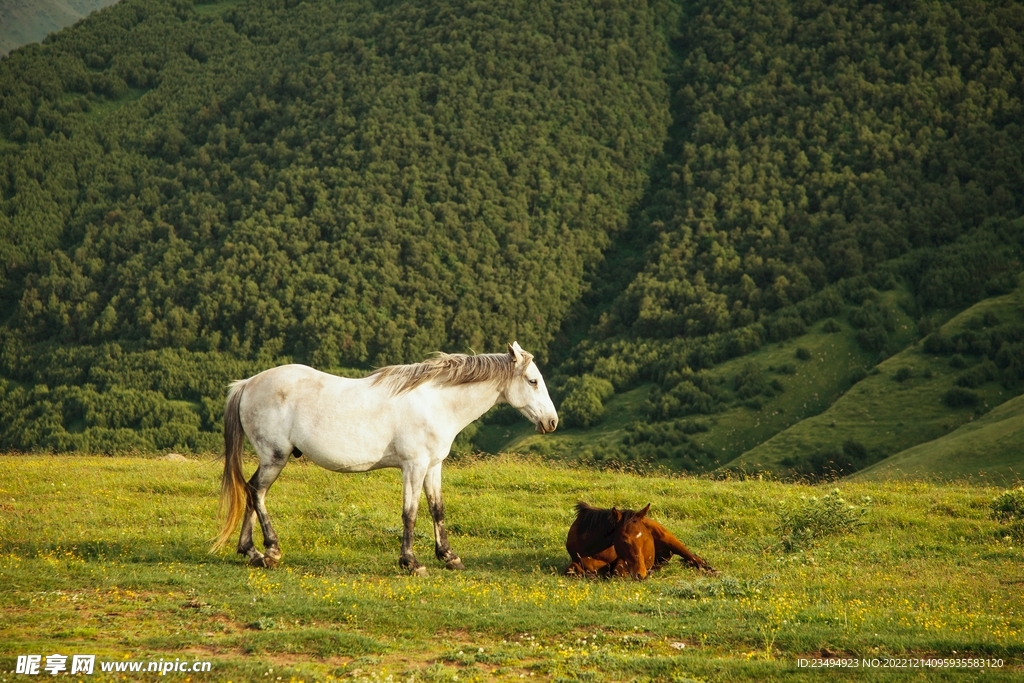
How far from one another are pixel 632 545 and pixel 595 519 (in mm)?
640

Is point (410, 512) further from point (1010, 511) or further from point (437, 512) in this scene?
point (1010, 511)

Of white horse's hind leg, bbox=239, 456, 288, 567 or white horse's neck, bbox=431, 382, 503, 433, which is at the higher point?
white horse's neck, bbox=431, 382, 503, 433

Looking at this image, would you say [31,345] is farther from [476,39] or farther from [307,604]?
[307,604]

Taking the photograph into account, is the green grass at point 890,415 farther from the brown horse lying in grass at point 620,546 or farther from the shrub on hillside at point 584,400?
the brown horse lying in grass at point 620,546

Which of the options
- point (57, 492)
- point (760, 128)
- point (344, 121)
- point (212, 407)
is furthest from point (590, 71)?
point (57, 492)

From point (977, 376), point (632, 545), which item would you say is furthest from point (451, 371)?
point (977, 376)

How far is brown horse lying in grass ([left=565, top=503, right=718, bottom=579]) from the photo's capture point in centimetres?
1184

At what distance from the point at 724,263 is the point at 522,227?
74.3 ft

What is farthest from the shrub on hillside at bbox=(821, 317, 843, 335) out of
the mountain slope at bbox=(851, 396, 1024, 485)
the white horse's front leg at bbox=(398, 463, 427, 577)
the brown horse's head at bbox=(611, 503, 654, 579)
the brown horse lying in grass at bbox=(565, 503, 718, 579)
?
the white horse's front leg at bbox=(398, 463, 427, 577)

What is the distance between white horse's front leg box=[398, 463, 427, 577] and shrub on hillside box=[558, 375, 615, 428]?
65691mm

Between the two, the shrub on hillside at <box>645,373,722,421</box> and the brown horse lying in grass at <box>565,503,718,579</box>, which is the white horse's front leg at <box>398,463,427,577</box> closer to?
the brown horse lying in grass at <box>565,503,718,579</box>

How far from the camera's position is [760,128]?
4333 inches

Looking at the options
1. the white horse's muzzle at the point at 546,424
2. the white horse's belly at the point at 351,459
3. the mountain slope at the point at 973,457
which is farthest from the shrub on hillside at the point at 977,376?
the white horse's belly at the point at 351,459

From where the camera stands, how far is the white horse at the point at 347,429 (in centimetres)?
1172
